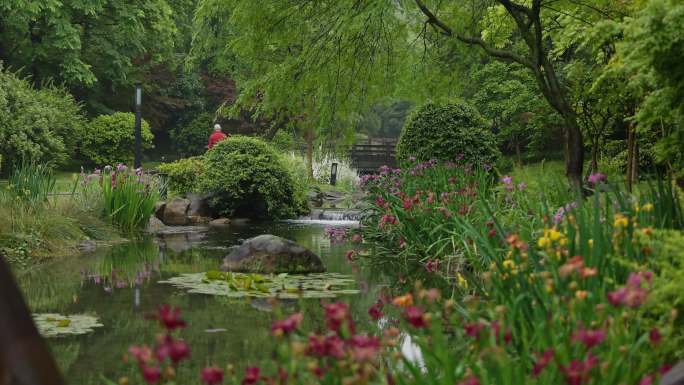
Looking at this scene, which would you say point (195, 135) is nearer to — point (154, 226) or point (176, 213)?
point (176, 213)

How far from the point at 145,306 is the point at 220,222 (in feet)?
35.0

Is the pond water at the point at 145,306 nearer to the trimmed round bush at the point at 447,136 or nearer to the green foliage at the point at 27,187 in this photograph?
the green foliage at the point at 27,187

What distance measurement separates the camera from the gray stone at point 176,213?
1762 centimetres

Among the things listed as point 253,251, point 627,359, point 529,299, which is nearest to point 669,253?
point 529,299

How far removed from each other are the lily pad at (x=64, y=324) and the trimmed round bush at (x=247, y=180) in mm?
11661

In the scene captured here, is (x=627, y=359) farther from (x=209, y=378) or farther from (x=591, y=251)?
(x=209, y=378)

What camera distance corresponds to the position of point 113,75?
3281 centimetres

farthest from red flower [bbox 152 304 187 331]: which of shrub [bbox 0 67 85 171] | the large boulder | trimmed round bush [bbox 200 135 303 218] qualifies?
shrub [bbox 0 67 85 171]

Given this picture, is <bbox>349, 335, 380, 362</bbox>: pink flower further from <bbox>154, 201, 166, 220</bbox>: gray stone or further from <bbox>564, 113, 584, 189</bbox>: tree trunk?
<bbox>154, 201, 166, 220</bbox>: gray stone

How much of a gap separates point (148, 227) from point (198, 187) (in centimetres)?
372

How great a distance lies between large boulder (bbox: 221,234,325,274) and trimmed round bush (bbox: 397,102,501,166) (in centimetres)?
648

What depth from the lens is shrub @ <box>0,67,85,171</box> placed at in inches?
885

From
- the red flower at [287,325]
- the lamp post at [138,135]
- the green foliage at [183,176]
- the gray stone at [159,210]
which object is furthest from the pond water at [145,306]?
the lamp post at [138,135]

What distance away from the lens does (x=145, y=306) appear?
747 cm
